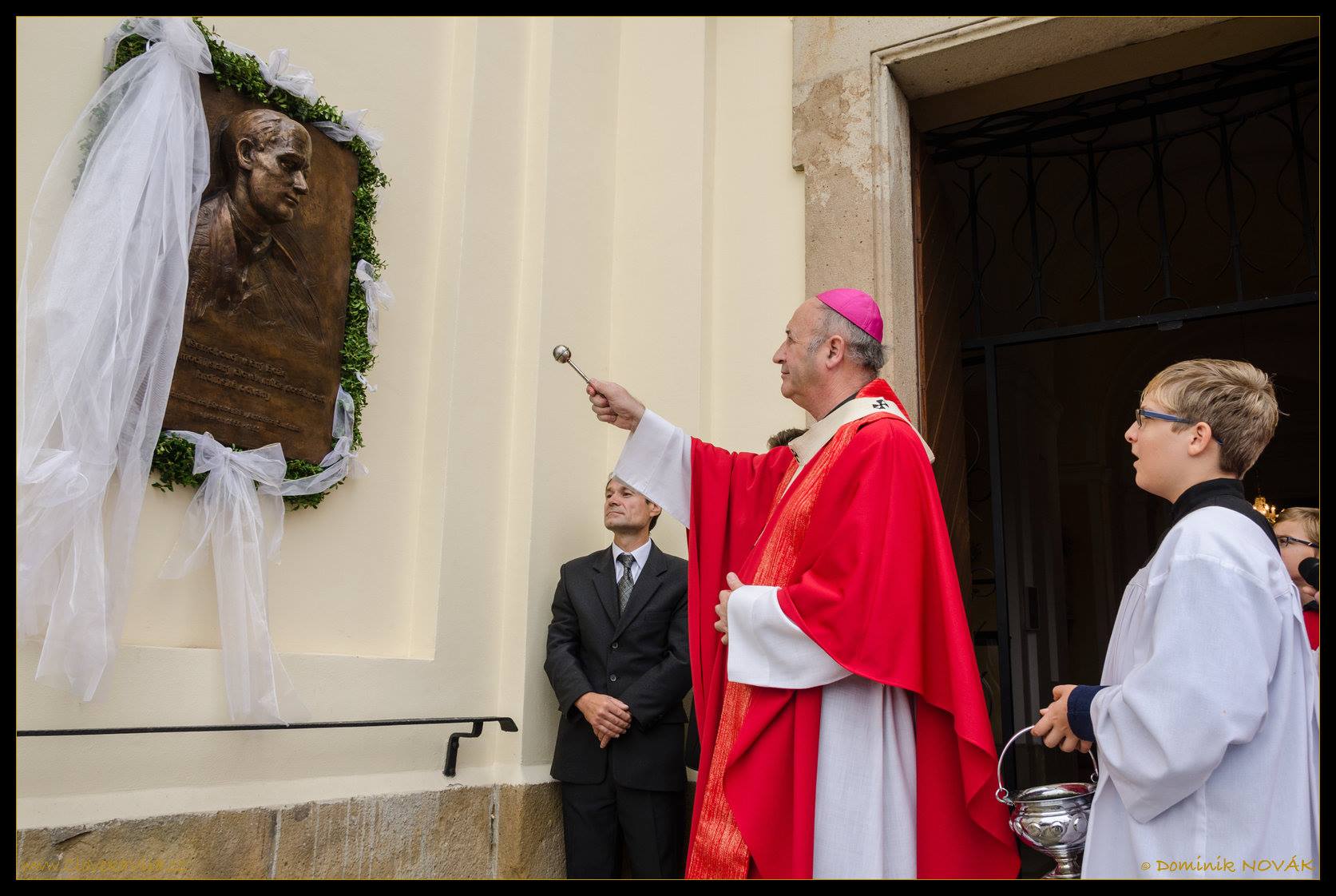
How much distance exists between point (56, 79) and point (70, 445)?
1106 mm

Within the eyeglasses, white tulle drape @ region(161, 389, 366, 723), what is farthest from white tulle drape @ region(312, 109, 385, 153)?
the eyeglasses

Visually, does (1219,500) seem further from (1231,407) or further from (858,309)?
(858,309)

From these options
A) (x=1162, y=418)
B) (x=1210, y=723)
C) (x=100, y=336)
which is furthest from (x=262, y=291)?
(x=1210, y=723)

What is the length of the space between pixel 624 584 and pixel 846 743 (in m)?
1.81

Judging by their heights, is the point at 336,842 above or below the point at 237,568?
below

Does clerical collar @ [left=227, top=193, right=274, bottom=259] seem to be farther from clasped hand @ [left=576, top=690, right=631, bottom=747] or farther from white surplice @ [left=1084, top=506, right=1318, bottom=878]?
white surplice @ [left=1084, top=506, right=1318, bottom=878]

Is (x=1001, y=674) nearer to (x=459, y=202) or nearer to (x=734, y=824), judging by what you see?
(x=734, y=824)

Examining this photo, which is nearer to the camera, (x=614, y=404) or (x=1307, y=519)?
(x=614, y=404)

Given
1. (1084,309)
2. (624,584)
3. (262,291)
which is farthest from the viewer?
(1084,309)

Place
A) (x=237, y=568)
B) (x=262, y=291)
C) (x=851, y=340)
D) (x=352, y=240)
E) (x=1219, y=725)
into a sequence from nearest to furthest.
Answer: (x=1219, y=725), (x=851, y=340), (x=237, y=568), (x=262, y=291), (x=352, y=240)

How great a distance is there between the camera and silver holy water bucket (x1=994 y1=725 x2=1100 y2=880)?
2.50 m

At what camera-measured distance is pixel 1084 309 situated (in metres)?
9.48

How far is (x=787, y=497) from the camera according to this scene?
129 inches

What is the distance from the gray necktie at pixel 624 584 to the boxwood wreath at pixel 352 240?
1139 millimetres
